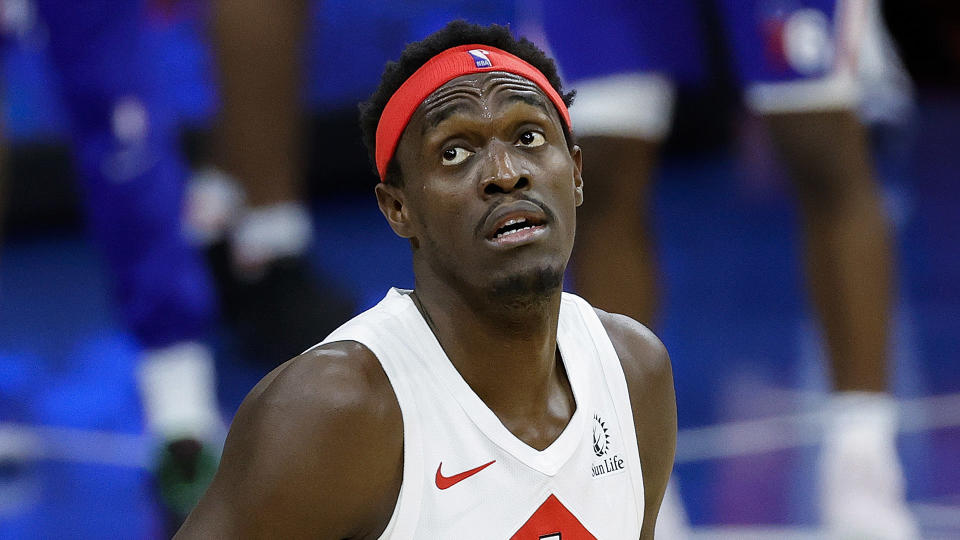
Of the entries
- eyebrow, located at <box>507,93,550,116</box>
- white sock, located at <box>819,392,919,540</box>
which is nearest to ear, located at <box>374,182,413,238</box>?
eyebrow, located at <box>507,93,550,116</box>

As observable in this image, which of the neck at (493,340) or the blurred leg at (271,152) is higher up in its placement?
the blurred leg at (271,152)

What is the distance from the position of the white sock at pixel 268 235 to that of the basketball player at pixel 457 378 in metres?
2.42

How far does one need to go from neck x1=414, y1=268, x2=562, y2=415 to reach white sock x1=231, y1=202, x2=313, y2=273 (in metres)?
2.49

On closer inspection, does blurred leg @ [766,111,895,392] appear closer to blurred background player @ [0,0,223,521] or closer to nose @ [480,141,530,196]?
blurred background player @ [0,0,223,521]

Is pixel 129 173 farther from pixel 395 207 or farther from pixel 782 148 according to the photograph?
pixel 395 207

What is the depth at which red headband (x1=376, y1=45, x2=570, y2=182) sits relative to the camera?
2.01m

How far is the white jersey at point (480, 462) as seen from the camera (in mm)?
1951

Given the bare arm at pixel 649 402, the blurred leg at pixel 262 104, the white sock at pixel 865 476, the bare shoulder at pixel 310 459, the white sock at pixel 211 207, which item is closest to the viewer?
the bare shoulder at pixel 310 459

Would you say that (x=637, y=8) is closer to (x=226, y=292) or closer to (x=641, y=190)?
(x=641, y=190)

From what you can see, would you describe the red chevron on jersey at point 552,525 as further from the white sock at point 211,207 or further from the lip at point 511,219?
the white sock at point 211,207

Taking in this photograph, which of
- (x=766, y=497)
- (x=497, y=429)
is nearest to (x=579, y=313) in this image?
(x=497, y=429)

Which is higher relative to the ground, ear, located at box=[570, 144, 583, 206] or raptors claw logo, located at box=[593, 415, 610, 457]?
ear, located at box=[570, 144, 583, 206]

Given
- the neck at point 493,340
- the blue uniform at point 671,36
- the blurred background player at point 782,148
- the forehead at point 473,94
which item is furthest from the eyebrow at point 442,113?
the blue uniform at point 671,36

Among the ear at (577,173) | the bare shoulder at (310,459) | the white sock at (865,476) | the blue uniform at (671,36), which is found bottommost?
the white sock at (865,476)
